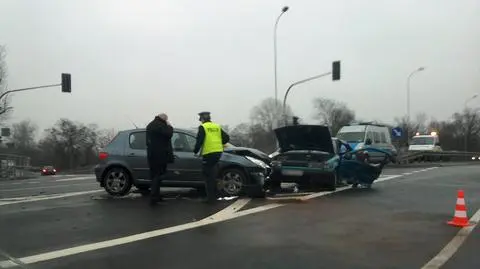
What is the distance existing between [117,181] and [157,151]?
195 cm

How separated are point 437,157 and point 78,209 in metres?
33.2

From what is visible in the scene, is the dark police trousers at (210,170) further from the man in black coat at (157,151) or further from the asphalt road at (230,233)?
the man in black coat at (157,151)

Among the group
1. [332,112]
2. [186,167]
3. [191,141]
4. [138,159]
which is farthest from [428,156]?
[332,112]

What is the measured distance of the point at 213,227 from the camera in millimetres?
7812

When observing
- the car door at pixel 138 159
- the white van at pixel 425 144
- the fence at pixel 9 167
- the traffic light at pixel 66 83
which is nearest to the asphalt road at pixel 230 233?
the car door at pixel 138 159

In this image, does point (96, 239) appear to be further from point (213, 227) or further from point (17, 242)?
point (213, 227)

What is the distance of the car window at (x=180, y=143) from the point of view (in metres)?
11.5

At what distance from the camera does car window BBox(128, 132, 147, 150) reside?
38.6ft

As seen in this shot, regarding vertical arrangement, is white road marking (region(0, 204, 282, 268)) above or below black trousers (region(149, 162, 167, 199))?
→ below

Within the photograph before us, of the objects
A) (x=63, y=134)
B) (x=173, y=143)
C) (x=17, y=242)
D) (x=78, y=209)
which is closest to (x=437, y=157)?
(x=173, y=143)

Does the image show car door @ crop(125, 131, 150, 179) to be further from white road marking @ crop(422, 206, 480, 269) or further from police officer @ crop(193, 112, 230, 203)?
white road marking @ crop(422, 206, 480, 269)

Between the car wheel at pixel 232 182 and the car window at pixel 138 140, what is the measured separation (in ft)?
6.31

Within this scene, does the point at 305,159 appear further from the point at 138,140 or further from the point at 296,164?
the point at 138,140

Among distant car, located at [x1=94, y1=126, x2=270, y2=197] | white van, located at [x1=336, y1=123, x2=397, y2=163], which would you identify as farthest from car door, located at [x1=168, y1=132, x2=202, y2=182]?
white van, located at [x1=336, y1=123, x2=397, y2=163]
